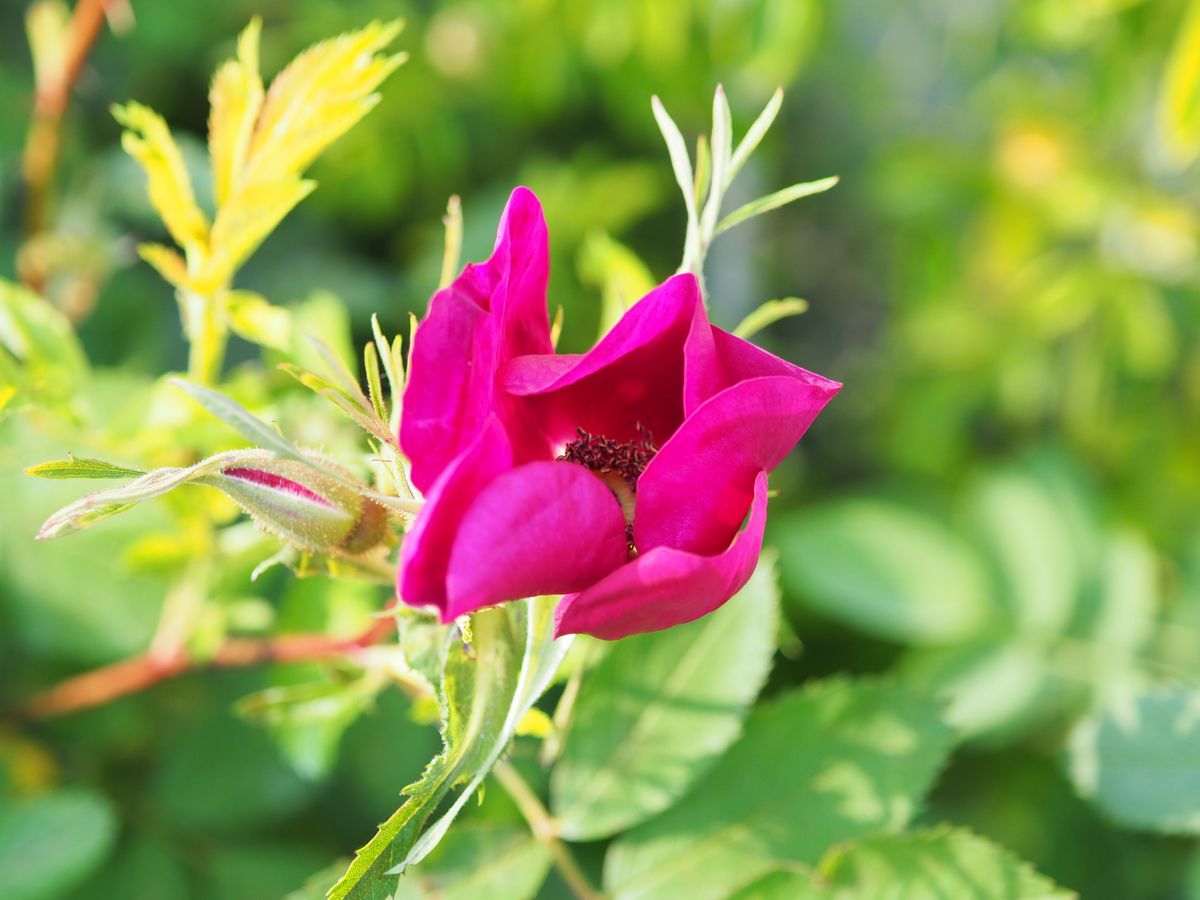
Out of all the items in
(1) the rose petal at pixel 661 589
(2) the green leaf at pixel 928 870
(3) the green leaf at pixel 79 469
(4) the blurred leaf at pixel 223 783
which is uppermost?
(3) the green leaf at pixel 79 469

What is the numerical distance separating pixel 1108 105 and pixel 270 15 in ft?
3.34

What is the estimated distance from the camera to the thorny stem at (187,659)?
590 millimetres

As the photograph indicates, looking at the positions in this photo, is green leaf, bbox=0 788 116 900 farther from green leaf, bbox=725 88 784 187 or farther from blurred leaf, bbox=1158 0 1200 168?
blurred leaf, bbox=1158 0 1200 168

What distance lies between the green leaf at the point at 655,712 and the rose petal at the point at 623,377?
0.15 m

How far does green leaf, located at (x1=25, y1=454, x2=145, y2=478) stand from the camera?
386mm

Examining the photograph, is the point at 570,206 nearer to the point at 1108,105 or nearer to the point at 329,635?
the point at 1108,105

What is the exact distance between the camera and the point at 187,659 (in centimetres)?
68

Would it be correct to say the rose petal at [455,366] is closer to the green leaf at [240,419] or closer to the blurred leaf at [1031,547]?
the green leaf at [240,419]

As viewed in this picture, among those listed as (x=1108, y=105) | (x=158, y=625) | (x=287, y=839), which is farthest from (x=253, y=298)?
(x=1108, y=105)

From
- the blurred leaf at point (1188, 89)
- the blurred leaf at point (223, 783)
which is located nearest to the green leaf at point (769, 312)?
the blurred leaf at point (1188, 89)

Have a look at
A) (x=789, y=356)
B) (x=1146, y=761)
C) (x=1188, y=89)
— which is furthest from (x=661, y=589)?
(x=789, y=356)

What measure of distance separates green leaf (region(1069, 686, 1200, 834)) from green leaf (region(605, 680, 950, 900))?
0.14 metres

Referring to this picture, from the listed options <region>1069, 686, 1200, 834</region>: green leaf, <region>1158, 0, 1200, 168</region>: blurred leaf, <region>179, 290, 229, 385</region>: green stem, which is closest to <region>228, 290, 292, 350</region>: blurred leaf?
<region>179, 290, 229, 385</region>: green stem

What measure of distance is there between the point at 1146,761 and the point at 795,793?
227 mm
